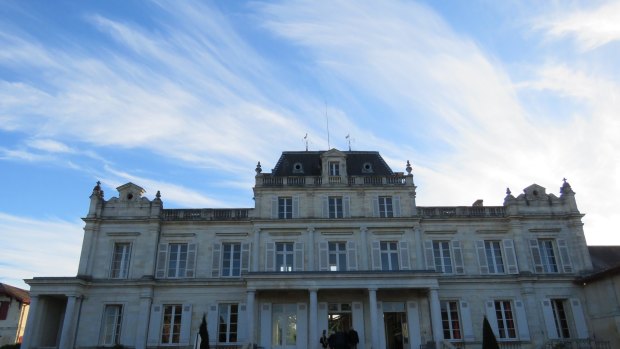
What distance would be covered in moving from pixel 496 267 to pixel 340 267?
8872 mm

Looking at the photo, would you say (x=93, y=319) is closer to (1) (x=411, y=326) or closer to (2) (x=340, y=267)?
(2) (x=340, y=267)

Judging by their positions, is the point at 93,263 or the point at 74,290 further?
the point at 93,263

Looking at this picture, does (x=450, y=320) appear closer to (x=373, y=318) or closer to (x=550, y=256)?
(x=373, y=318)

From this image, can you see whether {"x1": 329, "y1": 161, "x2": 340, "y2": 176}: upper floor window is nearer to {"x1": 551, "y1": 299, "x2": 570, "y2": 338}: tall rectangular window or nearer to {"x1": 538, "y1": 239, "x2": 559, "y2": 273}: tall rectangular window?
{"x1": 538, "y1": 239, "x2": 559, "y2": 273}: tall rectangular window

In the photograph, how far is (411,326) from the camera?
76.8ft

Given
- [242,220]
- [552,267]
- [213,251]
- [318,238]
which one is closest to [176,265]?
[213,251]

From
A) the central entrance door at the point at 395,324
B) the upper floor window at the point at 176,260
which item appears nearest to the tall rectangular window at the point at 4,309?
the upper floor window at the point at 176,260

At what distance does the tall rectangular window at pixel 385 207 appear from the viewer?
26.0 meters

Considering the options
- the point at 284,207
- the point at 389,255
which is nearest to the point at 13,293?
the point at 284,207

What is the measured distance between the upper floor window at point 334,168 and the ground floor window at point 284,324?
7933 mm

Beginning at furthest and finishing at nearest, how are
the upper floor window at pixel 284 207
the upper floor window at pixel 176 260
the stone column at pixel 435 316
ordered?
the upper floor window at pixel 284 207 < the upper floor window at pixel 176 260 < the stone column at pixel 435 316

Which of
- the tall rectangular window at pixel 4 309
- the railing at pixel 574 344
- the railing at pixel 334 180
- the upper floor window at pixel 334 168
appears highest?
the upper floor window at pixel 334 168

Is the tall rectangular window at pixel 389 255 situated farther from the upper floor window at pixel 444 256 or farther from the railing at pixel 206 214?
the railing at pixel 206 214

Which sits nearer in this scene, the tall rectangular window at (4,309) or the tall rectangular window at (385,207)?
the tall rectangular window at (385,207)
